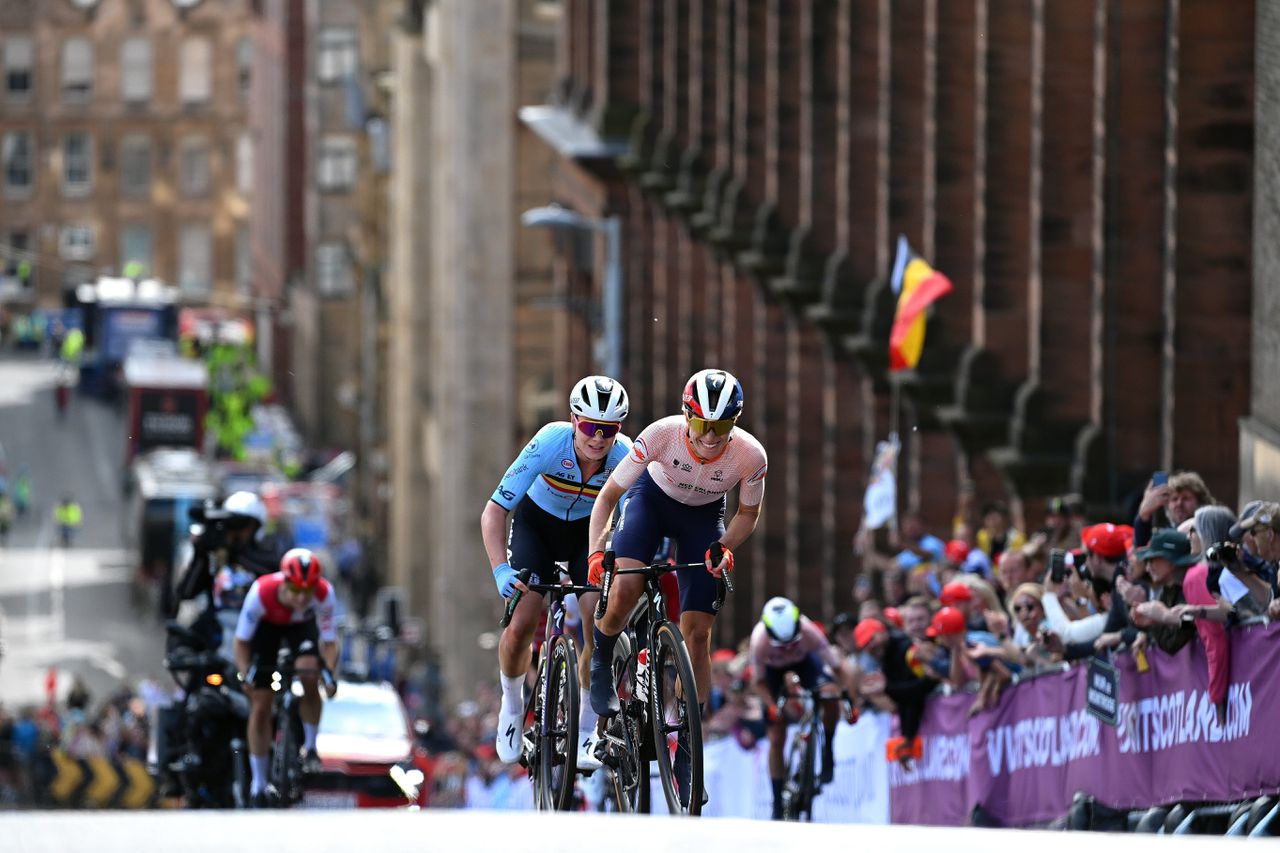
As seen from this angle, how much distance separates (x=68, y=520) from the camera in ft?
307

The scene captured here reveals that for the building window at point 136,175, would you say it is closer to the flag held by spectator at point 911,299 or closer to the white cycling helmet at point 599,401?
the flag held by spectator at point 911,299

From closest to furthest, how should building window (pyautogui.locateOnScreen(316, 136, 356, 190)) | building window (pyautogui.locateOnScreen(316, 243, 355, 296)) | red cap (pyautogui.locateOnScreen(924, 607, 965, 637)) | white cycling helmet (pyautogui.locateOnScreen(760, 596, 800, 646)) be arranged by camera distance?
red cap (pyautogui.locateOnScreen(924, 607, 965, 637)), white cycling helmet (pyautogui.locateOnScreen(760, 596, 800, 646)), building window (pyautogui.locateOnScreen(316, 136, 356, 190)), building window (pyautogui.locateOnScreen(316, 243, 355, 296))

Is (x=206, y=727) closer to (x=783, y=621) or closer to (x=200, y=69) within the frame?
(x=783, y=621)

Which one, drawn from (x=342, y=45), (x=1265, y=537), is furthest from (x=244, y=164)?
(x=1265, y=537)

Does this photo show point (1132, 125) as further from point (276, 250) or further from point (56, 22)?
point (56, 22)

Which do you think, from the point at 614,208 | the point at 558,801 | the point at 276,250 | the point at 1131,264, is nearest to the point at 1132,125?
the point at 1131,264

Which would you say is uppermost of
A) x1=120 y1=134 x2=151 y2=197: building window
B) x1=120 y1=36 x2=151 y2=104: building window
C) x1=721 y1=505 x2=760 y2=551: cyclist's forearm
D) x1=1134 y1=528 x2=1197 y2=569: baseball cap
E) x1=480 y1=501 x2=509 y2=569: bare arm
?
x1=721 y1=505 x2=760 y2=551: cyclist's forearm

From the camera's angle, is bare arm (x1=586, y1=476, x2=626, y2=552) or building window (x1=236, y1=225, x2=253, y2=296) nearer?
bare arm (x1=586, y1=476, x2=626, y2=552)

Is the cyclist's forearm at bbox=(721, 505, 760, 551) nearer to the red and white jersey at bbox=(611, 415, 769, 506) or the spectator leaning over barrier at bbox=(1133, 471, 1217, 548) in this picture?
the red and white jersey at bbox=(611, 415, 769, 506)

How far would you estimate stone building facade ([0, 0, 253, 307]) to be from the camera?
14812cm

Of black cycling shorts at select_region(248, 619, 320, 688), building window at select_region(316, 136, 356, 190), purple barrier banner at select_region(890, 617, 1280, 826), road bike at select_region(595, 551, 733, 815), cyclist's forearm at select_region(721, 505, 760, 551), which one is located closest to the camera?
road bike at select_region(595, 551, 733, 815)

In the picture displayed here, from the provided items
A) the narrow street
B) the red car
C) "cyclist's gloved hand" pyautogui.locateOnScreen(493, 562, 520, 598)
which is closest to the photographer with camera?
"cyclist's gloved hand" pyautogui.locateOnScreen(493, 562, 520, 598)

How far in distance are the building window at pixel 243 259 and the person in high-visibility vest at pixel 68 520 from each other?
53364 millimetres

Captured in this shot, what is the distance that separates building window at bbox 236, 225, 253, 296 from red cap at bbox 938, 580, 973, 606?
129 meters
